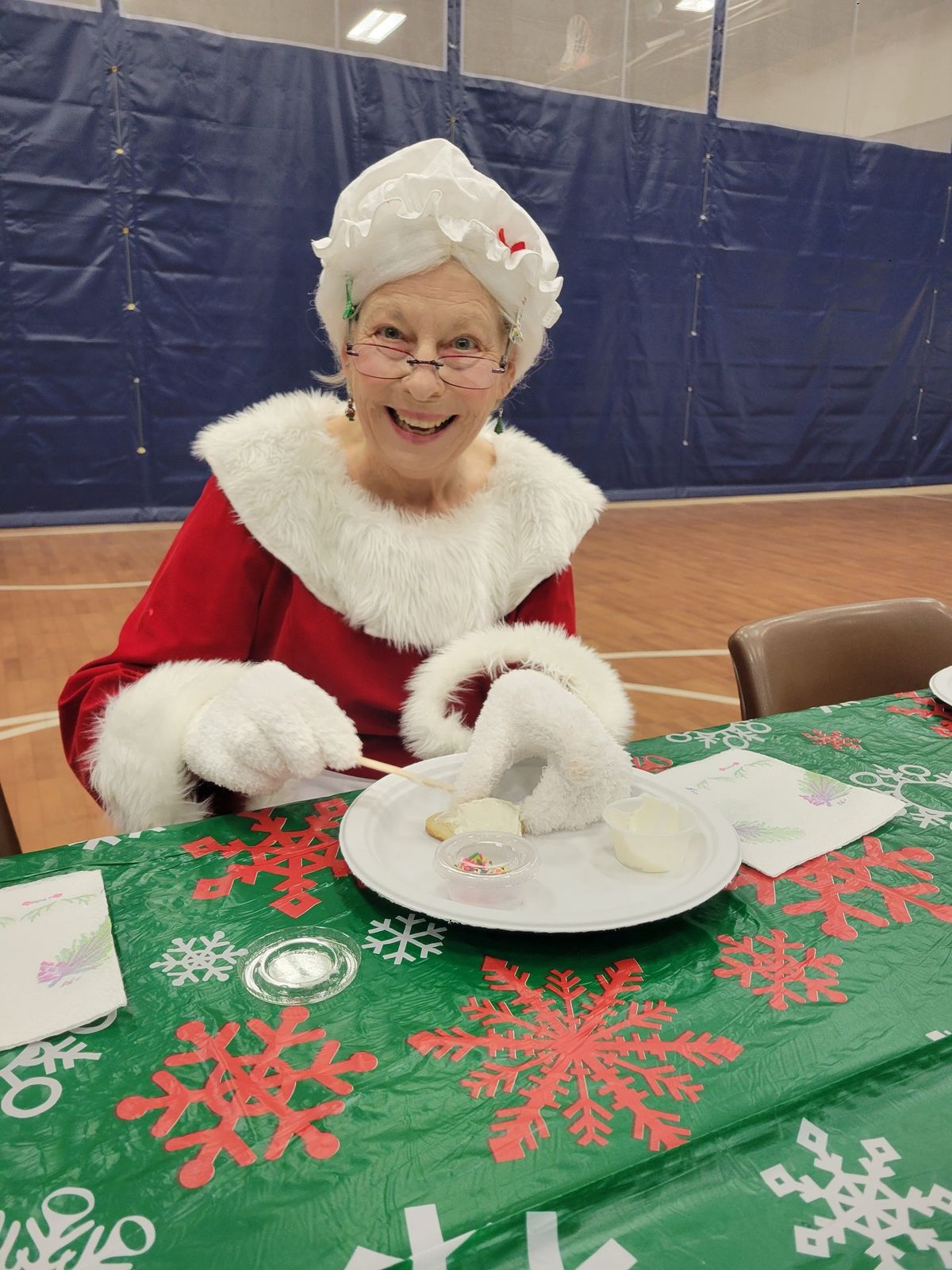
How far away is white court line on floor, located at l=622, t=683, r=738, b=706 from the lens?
3488 millimetres

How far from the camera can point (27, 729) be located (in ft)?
10.4

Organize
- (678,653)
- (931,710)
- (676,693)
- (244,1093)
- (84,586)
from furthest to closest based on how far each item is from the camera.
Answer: (84,586) < (678,653) < (676,693) < (931,710) < (244,1093)

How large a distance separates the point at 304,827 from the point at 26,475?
5886mm

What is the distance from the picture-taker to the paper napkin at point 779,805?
0.99 metres

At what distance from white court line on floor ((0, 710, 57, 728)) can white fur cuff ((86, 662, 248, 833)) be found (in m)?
2.32

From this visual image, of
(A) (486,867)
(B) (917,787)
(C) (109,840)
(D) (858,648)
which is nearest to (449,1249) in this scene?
(A) (486,867)

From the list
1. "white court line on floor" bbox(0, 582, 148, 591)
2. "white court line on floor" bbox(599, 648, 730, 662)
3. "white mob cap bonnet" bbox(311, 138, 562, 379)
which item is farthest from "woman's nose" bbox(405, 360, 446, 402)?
"white court line on floor" bbox(0, 582, 148, 591)

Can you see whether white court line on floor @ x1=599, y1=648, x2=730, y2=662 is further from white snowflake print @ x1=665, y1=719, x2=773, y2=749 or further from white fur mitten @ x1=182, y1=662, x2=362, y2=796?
white fur mitten @ x1=182, y1=662, x2=362, y2=796

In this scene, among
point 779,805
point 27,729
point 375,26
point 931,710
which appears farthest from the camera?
point 375,26

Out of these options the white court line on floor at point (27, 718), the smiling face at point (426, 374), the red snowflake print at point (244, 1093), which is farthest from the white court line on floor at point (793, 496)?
the red snowflake print at point (244, 1093)

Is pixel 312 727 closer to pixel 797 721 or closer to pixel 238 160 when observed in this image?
pixel 797 721

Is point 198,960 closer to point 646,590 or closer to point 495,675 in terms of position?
point 495,675

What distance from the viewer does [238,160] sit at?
20.1 feet

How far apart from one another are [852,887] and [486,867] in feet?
1.26
